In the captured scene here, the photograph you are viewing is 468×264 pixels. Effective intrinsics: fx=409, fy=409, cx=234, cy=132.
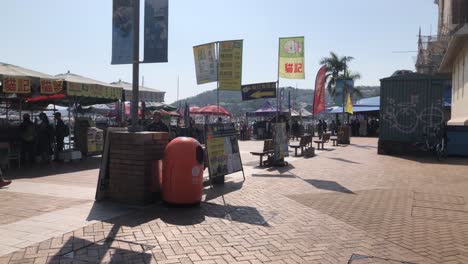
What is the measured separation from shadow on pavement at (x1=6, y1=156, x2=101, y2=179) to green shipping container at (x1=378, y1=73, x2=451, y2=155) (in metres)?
11.9

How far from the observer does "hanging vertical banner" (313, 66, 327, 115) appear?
16.4 meters

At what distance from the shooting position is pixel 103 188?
23.8 feet

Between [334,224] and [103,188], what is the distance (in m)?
4.01

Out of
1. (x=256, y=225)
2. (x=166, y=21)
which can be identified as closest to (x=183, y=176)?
(x=256, y=225)

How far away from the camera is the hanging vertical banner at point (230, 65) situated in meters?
11.3

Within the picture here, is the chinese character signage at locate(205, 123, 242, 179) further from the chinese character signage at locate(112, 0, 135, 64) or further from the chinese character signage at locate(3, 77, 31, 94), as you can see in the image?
the chinese character signage at locate(3, 77, 31, 94)

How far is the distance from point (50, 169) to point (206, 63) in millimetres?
5278

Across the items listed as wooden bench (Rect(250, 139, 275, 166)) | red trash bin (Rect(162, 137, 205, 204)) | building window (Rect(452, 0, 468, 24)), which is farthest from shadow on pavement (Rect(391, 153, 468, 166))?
red trash bin (Rect(162, 137, 205, 204))

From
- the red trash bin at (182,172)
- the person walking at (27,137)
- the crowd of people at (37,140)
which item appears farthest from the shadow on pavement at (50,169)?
the red trash bin at (182,172)

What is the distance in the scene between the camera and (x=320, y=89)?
1691cm

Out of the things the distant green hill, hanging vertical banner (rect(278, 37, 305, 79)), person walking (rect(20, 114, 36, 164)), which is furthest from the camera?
the distant green hill

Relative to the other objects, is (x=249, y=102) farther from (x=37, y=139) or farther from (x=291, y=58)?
(x=37, y=139)

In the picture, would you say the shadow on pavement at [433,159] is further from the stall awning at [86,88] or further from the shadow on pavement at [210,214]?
the stall awning at [86,88]

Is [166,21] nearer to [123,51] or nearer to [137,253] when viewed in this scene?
[123,51]
